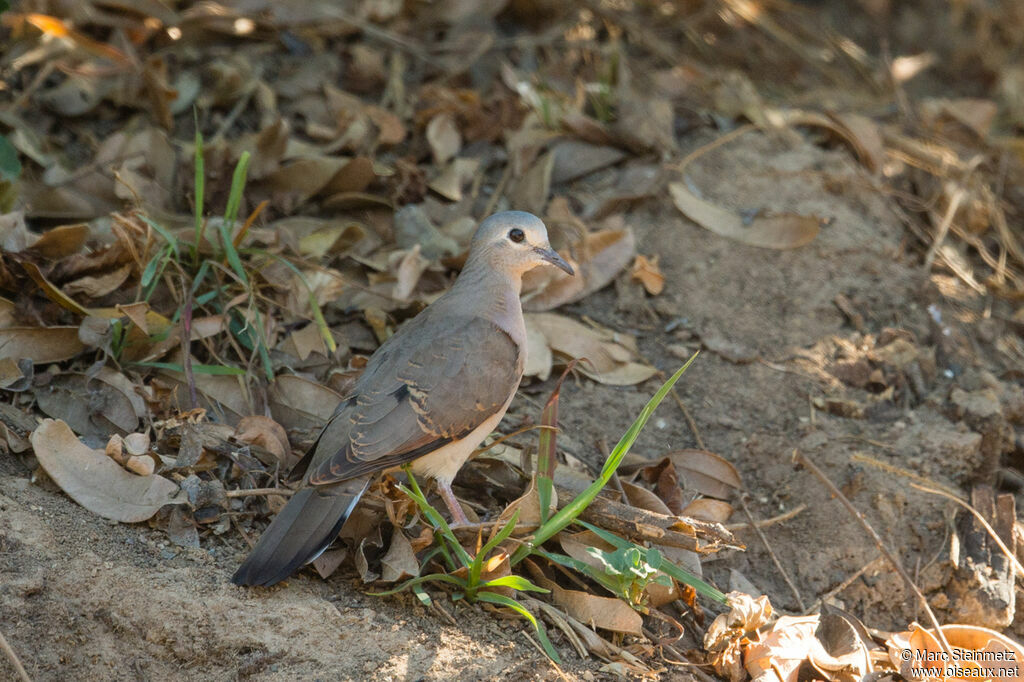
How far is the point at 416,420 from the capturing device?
3303mm

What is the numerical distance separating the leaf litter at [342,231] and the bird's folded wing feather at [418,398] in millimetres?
220

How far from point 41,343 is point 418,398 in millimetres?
1437

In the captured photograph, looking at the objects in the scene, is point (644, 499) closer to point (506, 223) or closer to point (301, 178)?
point (506, 223)

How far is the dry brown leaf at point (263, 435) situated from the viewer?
356 centimetres

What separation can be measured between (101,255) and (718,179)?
2923 mm

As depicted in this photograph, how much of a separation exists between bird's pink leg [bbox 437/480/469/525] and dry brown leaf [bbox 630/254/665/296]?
1.57 metres

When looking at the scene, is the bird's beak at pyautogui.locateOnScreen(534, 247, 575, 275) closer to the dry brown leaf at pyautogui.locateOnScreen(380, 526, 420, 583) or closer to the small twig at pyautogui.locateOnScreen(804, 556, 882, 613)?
the dry brown leaf at pyautogui.locateOnScreen(380, 526, 420, 583)

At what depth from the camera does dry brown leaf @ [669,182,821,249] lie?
4719mm

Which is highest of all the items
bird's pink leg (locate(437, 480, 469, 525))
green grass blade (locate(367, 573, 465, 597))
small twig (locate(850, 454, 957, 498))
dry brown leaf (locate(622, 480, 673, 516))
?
green grass blade (locate(367, 573, 465, 597))

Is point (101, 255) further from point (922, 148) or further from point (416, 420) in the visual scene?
point (922, 148)

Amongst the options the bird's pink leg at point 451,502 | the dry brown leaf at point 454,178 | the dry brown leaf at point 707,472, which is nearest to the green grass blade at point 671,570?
the bird's pink leg at point 451,502

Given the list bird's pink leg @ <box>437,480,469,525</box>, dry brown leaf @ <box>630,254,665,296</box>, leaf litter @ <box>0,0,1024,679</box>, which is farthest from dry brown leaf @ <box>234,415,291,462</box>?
dry brown leaf @ <box>630,254,665,296</box>

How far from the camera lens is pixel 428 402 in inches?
132

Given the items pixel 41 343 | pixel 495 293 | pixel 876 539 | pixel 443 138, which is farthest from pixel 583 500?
pixel 443 138
